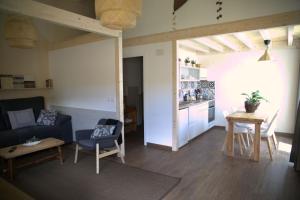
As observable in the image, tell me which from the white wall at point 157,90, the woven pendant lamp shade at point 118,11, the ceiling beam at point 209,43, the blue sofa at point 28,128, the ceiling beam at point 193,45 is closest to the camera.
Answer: the woven pendant lamp shade at point 118,11

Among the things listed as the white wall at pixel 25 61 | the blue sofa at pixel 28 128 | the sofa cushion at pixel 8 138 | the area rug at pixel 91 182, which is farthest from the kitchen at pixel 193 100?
Answer: the white wall at pixel 25 61

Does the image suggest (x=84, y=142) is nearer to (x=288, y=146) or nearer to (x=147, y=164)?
(x=147, y=164)

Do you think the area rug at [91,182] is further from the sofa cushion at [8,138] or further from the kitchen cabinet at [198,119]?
the kitchen cabinet at [198,119]

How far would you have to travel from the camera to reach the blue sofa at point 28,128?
12.6 ft

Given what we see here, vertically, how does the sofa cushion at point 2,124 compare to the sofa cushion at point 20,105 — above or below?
below

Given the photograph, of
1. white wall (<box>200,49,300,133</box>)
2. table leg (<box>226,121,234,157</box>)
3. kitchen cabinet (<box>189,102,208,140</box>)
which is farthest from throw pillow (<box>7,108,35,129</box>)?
white wall (<box>200,49,300,133</box>)

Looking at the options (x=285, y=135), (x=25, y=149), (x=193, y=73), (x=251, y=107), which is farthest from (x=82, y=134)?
(x=285, y=135)

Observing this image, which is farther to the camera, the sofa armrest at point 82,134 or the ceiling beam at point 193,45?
the ceiling beam at point 193,45

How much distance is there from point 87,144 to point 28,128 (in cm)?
176

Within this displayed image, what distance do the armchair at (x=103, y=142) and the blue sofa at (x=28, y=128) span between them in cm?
121

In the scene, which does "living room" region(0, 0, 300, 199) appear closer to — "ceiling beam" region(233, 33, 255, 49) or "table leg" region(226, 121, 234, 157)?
"table leg" region(226, 121, 234, 157)

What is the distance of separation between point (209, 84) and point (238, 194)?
4185mm

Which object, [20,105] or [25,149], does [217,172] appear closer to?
[25,149]

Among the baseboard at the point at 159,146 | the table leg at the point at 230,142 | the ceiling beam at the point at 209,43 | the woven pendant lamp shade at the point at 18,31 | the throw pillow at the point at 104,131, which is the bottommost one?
the baseboard at the point at 159,146
